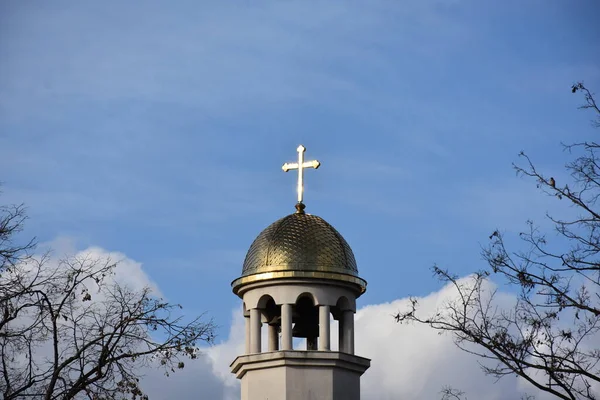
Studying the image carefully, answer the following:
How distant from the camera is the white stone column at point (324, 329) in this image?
107ft

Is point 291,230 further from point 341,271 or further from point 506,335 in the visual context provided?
point 506,335

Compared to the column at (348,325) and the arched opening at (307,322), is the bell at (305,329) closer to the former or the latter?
the arched opening at (307,322)

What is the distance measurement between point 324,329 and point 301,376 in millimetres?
1485

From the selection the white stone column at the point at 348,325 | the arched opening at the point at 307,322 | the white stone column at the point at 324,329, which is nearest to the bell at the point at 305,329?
the arched opening at the point at 307,322

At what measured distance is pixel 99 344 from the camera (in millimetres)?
24328

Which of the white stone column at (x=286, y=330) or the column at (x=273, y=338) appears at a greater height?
the column at (x=273, y=338)

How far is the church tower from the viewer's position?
3212 centimetres

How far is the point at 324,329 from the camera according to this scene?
33.0 meters

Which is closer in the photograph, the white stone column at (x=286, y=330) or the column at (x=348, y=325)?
the white stone column at (x=286, y=330)

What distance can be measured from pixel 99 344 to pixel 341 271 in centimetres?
1016

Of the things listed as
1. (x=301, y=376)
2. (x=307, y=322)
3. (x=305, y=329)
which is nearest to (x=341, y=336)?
(x=307, y=322)

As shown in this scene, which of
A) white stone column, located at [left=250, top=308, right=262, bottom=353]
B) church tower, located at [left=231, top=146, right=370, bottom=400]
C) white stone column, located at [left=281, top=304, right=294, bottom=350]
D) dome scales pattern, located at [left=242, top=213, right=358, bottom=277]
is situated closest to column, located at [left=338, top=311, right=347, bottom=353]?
church tower, located at [left=231, top=146, right=370, bottom=400]

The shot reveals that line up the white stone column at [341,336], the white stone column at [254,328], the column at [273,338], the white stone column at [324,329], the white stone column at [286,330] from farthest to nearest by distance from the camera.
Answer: the column at [273,338]
the white stone column at [341,336]
the white stone column at [254,328]
the white stone column at [324,329]
the white stone column at [286,330]

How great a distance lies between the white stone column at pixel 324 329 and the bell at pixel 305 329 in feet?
7.59
